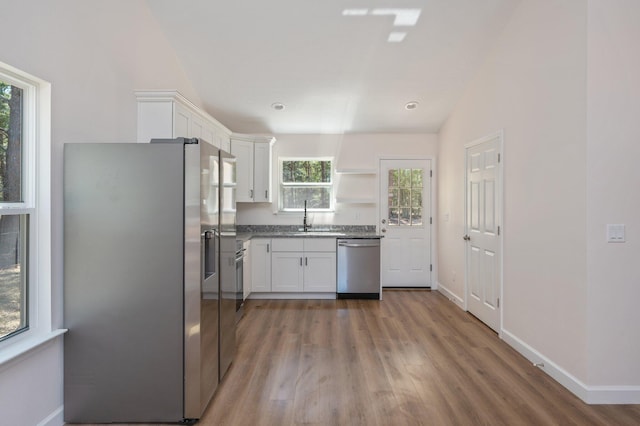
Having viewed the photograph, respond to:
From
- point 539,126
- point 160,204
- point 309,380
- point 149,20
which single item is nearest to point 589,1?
point 539,126

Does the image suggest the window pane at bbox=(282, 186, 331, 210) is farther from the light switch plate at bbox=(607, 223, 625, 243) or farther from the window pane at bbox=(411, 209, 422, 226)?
the light switch plate at bbox=(607, 223, 625, 243)

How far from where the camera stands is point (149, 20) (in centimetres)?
321

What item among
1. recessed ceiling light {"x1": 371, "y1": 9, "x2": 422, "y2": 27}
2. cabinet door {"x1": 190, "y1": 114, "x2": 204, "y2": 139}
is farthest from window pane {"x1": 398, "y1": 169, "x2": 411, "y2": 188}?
cabinet door {"x1": 190, "y1": 114, "x2": 204, "y2": 139}

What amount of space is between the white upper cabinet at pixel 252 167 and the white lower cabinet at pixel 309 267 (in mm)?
835

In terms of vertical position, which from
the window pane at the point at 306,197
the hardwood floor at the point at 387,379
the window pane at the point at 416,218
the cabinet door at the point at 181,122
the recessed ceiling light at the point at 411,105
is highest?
the recessed ceiling light at the point at 411,105

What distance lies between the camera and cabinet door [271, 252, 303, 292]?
4.74 m

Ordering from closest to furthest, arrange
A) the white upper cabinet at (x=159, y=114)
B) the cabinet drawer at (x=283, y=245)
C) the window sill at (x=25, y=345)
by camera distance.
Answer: the window sill at (x=25, y=345)
the white upper cabinet at (x=159, y=114)
the cabinet drawer at (x=283, y=245)

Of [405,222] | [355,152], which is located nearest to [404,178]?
[405,222]

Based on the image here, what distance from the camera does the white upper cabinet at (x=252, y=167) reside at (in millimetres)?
4859

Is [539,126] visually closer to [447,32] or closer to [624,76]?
[624,76]

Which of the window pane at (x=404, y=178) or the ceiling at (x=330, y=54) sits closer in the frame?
the ceiling at (x=330, y=54)

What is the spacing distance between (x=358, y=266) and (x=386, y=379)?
224 cm

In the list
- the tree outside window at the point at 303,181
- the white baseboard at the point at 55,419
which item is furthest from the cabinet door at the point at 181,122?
the tree outside window at the point at 303,181

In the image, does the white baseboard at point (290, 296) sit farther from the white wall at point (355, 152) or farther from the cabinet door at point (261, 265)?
the white wall at point (355, 152)
